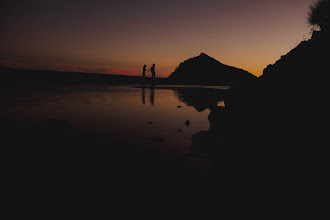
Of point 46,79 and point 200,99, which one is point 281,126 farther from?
point 46,79

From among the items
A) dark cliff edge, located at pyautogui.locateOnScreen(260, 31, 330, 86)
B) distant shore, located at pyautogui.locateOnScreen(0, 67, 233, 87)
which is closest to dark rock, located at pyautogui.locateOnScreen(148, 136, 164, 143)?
dark cliff edge, located at pyautogui.locateOnScreen(260, 31, 330, 86)

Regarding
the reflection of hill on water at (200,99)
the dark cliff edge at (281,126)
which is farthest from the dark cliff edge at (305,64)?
the reflection of hill on water at (200,99)

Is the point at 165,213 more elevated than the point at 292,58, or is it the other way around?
the point at 292,58

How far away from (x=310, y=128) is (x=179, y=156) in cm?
471

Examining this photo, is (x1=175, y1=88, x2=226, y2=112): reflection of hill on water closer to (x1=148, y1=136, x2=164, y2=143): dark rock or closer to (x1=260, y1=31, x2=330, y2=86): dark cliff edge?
(x1=260, y1=31, x2=330, y2=86): dark cliff edge

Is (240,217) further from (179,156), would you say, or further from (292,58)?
(292,58)

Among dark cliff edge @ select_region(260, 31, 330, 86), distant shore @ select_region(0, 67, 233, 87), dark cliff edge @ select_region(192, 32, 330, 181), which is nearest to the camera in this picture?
dark cliff edge @ select_region(192, 32, 330, 181)

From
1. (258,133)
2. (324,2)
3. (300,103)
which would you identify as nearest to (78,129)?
(258,133)

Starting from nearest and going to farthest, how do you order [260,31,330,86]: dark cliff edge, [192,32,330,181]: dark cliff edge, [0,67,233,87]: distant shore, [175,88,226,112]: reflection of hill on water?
1. [192,32,330,181]: dark cliff edge
2. [260,31,330,86]: dark cliff edge
3. [175,88,226,112]: reflection of hill on water
4. [0,67,233,87]: distant shore

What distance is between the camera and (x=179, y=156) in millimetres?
7941

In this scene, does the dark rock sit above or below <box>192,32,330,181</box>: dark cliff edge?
below

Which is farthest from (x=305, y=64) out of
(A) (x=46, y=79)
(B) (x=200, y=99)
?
(A) (x=46, y=79)

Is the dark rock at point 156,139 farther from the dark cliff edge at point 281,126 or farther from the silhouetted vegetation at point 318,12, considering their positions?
the silhouetted vegetation at point 318,12

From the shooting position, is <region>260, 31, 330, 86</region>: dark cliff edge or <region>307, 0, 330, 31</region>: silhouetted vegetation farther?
<region>307, 0, 330, 31</region>: silhouetted vegetation
